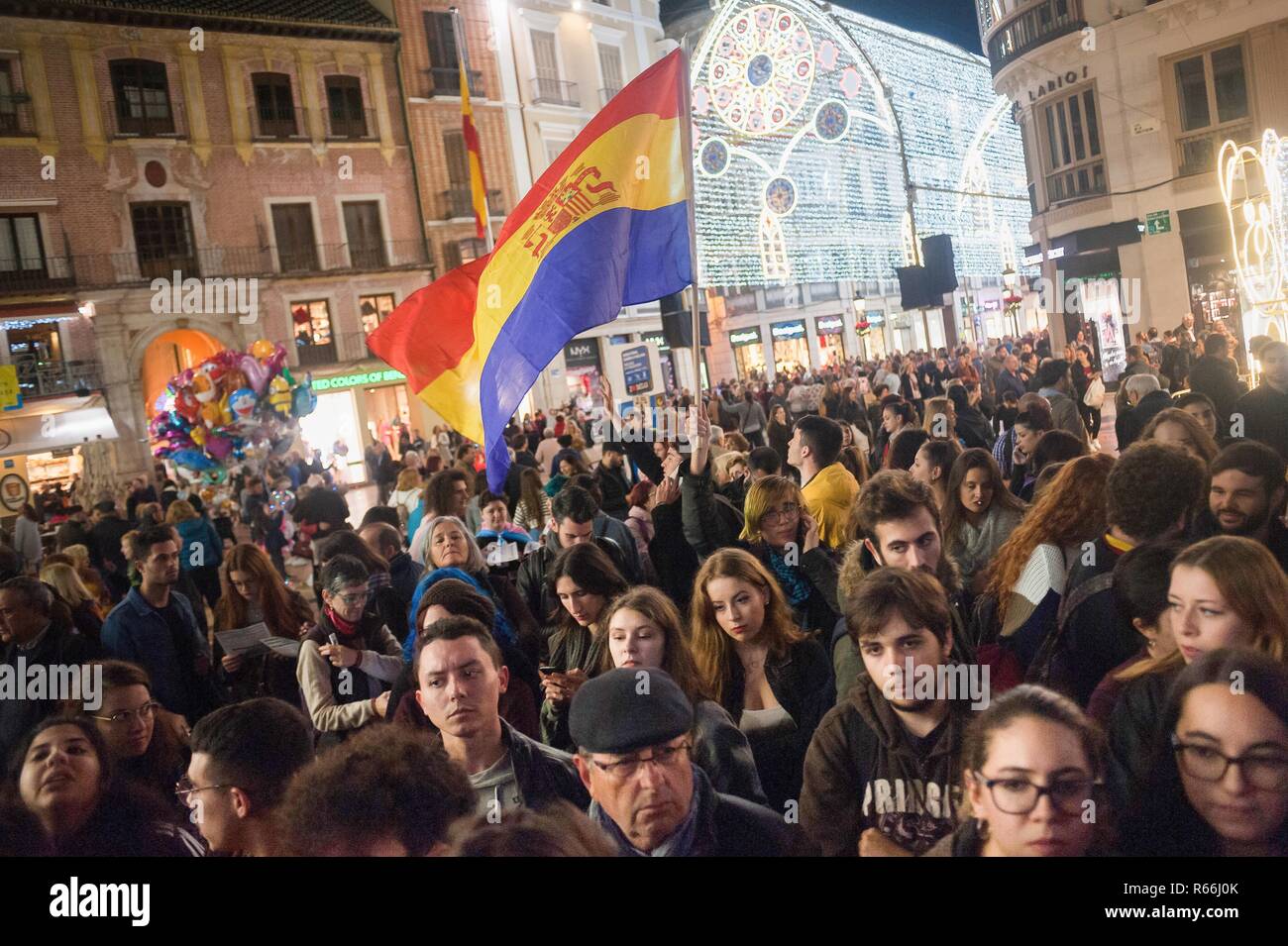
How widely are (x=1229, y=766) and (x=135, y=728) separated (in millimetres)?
3261

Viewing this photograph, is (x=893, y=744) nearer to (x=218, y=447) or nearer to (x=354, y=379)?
(x=218, y=447)

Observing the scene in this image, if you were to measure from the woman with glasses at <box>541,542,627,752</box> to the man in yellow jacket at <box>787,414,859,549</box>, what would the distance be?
49.6 inches

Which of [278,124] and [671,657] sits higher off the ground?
[278,124]

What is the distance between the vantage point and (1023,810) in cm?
221

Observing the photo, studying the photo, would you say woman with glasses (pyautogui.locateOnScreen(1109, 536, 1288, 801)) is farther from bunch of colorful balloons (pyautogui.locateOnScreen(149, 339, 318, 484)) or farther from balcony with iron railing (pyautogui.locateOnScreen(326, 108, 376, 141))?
balcony with iron railing (pyautogui.locateOnScreen(326, 108, 376, 141))

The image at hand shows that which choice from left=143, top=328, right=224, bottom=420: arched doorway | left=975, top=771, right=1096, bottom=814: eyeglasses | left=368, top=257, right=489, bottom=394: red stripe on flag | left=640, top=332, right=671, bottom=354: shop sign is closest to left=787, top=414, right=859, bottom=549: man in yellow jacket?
left=368, top=257, right=489, bottom=394: red stripe on flag

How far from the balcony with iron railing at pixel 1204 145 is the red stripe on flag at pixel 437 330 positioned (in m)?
8.22

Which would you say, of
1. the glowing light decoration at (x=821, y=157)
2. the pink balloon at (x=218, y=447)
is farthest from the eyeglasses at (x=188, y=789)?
the glowing light decoration at (x=821, y=157)

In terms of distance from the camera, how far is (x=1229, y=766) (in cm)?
218

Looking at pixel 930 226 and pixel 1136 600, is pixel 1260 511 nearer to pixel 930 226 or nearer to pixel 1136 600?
pixel 1136 600

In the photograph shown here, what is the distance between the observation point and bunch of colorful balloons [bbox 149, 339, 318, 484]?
12.3m

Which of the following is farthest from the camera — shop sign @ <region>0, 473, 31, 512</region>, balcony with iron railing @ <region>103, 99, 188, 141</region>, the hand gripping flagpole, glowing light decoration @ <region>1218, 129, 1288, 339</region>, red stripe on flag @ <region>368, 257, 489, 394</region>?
balcony with iron railing @ <region>103, 99, 188, 141</region>

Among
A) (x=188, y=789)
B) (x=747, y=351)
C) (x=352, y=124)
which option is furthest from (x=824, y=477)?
(x=747, y=351)

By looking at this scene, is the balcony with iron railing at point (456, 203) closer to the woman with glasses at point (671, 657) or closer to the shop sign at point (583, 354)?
the shop sign at point (583, 354)
